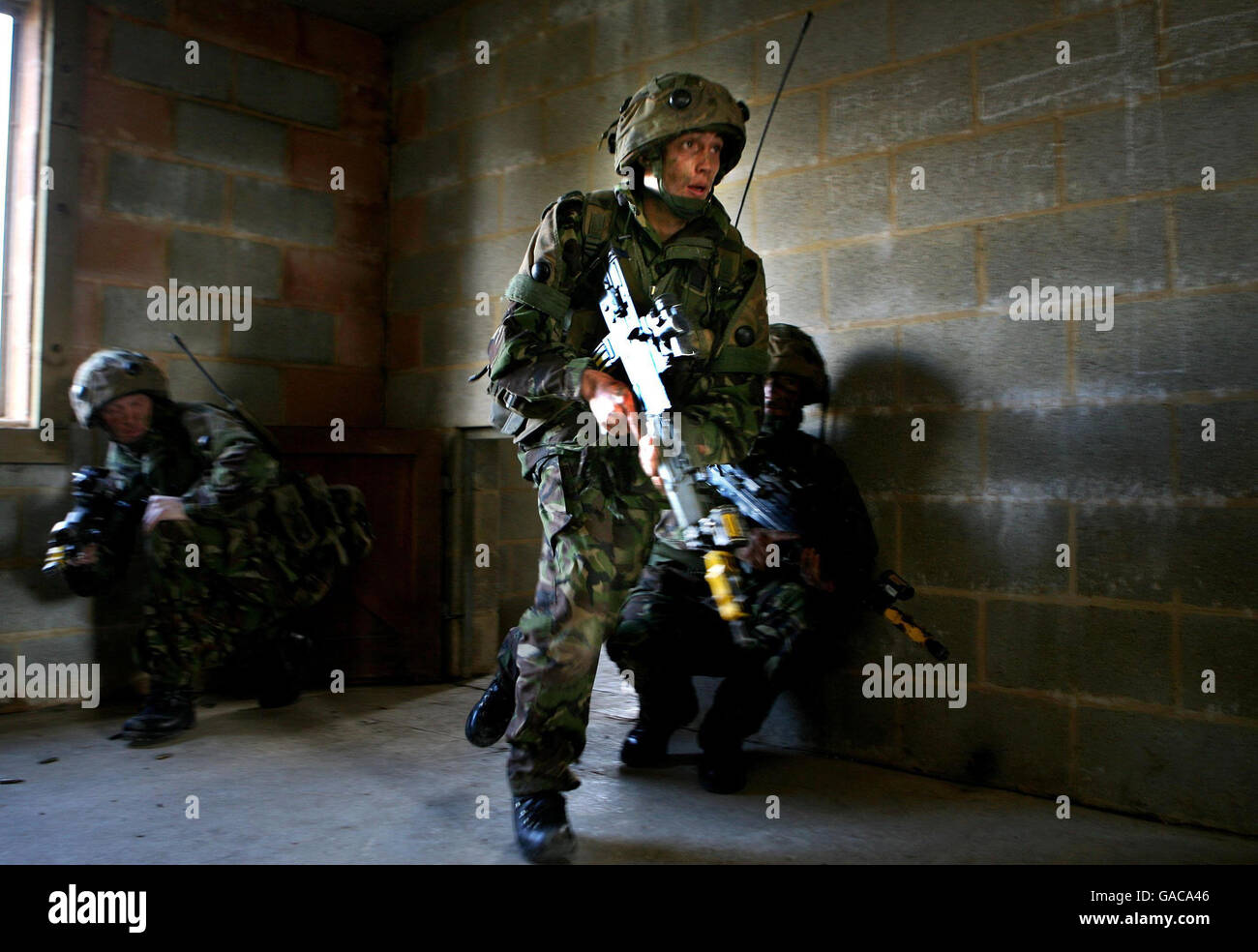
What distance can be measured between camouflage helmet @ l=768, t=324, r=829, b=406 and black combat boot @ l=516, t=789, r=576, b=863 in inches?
53.9

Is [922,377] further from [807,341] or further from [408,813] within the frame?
[408,813]

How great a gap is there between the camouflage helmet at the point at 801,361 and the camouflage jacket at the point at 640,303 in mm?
392

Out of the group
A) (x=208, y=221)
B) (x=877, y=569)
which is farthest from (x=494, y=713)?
(x=208, y=221)

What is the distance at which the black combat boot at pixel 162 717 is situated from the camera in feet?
9.73

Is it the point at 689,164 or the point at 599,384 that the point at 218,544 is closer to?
the point at 599,384

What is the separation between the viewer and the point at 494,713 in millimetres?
2596

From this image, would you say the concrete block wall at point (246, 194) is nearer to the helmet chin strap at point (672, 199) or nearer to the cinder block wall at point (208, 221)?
the cinder block wall at point (208, 221)

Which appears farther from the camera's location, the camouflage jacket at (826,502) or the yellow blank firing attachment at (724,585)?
the camouflage jacket at (826,502)

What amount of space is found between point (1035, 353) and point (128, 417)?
281 cm

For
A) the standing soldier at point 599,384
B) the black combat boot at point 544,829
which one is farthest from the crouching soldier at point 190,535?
the black combat boot at point 544,829

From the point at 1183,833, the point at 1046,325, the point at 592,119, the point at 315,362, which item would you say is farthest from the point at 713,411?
the point at 315,362

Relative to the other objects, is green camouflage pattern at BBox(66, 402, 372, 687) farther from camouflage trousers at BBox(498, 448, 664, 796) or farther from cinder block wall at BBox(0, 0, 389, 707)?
camouflage trousers at BBox(498, 448, 664, 796)

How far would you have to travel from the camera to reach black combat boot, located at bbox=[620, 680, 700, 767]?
276 cm

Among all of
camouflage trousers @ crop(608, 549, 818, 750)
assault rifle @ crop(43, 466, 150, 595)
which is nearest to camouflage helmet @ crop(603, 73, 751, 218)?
camouflage trousers @ crop(608, 549, 818, 750)
